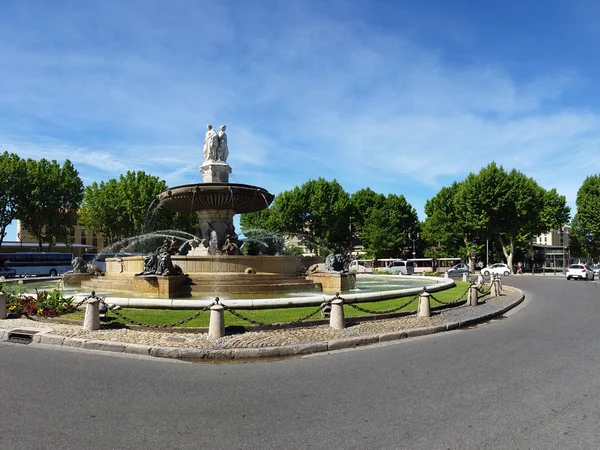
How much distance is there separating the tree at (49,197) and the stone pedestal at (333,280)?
41642mm

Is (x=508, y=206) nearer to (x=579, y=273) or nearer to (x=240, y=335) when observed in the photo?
(x=579, y=273)

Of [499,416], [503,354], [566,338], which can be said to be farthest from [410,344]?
[499,416]

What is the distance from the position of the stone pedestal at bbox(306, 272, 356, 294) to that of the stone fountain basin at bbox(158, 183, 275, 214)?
4.85m

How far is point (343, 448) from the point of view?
3.99 m

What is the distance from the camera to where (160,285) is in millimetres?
14367

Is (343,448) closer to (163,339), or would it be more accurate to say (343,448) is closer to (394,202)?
(163,339)

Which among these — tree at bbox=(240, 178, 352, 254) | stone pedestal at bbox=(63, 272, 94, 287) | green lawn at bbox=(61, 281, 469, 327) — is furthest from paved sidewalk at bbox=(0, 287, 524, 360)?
tree at bbox=(240, 178, 352, 254)

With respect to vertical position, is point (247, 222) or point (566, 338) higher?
point (247, 222)

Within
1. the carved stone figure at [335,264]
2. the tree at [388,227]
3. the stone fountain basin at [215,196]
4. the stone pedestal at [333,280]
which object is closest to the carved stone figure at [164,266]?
the stone fountain basin at [215,196]

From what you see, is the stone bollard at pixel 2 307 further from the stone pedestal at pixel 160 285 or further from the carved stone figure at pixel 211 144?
the carved stone figure at pixel 211 144

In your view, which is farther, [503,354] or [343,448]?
[503,354]

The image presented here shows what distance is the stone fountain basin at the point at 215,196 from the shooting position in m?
19.1

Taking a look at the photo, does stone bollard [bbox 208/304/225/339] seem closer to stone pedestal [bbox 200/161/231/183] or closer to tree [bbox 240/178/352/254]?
stone pedestal [bbox 200/161/231/183]

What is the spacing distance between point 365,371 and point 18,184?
50516mm
